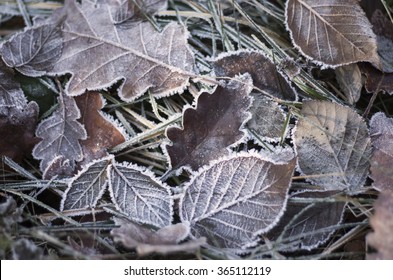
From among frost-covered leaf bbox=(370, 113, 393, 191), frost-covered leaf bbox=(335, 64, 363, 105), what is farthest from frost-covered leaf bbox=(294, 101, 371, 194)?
frost-covered leaf bbox=(335, 64, 363, 105)

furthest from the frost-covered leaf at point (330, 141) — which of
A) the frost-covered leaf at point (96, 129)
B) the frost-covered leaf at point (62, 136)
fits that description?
the frost-covered leaf at point (62, 136)

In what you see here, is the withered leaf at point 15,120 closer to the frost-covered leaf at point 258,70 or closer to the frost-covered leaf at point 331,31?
the frost-covered leaf at point 258,70

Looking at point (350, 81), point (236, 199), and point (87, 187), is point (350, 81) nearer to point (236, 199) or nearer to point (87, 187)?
point (236, 199)

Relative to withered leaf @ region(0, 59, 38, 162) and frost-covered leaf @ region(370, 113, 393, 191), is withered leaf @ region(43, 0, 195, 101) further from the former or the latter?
frost-covered leaf @ region(370, 113, 393, 191)

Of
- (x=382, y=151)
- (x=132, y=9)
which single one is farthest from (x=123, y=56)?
(x=382, y=151)

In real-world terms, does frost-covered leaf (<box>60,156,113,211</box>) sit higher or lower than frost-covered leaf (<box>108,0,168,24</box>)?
lower

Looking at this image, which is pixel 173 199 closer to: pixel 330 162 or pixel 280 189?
pixel 280 189
